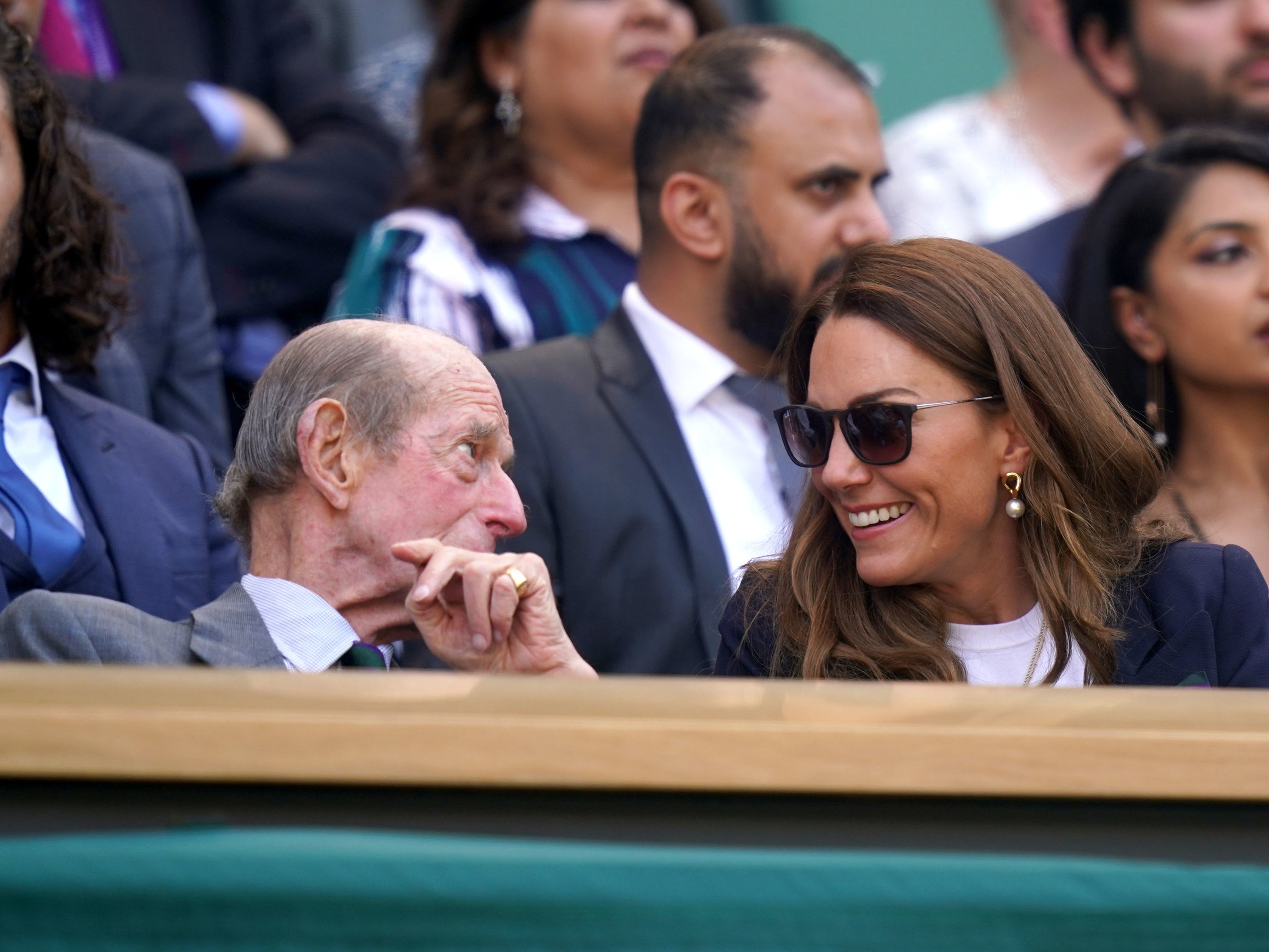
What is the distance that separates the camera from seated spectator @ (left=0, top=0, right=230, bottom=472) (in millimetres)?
3473

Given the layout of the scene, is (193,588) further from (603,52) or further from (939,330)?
(603,52)

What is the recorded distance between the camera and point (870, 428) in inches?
91.4

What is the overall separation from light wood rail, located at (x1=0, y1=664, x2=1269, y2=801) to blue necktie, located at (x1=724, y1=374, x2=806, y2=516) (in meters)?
1.86

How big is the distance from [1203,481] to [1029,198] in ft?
6.02

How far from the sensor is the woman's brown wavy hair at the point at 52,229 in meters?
2.82

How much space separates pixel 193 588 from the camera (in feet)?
9.04

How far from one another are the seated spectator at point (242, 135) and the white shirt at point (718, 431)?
3.58 feet

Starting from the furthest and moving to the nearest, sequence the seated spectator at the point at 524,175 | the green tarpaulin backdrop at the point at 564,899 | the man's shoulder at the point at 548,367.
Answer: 1. the seated spectator at the point at 524,175
2. the man's shoulder at the point at 548,367
3. the green tarpaulin backdrop at the point at 564,899

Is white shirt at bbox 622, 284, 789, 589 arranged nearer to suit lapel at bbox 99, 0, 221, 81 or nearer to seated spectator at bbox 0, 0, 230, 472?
seated spectator at bbox 0, 0, 230, 472

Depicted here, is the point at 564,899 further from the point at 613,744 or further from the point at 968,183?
the point at 968,183

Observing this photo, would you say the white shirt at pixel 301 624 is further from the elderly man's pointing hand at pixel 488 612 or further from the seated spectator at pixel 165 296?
the seated spectator at pixel 165 296

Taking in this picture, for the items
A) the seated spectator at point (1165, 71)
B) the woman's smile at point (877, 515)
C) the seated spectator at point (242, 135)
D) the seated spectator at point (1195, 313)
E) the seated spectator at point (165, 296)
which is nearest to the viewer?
the woman's smile at point (877, 515)

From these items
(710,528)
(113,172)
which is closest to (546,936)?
(710,528)

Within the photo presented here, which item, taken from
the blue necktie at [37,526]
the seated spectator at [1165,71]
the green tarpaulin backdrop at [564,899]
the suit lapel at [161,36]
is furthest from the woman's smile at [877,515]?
the suit lapel at [161,36]
